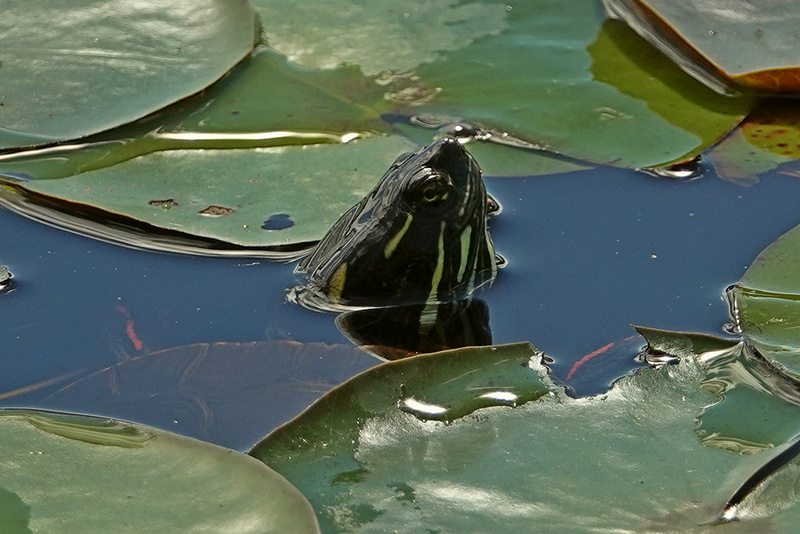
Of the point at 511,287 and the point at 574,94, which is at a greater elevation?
the point at 574,94

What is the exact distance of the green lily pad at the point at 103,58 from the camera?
328 centimetres

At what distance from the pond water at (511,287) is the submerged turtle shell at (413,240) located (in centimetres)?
10

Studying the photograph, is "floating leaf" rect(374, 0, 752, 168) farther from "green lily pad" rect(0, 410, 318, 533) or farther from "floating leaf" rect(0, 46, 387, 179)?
"green lily pad" rect(0, 410, 318, 533)

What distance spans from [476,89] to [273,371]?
4.49 ft

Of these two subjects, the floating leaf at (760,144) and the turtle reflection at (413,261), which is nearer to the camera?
the turtle reflection at (413,261)

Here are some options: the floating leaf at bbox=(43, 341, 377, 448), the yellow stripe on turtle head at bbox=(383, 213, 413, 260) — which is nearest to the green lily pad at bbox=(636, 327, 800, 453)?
the yellow stripe on turtle head at bbox=(383, 213, 413, 260)

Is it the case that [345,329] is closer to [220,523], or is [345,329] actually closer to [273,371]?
[273,371]

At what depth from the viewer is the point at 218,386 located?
248 centimetres

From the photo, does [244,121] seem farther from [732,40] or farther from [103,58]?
[732,40]

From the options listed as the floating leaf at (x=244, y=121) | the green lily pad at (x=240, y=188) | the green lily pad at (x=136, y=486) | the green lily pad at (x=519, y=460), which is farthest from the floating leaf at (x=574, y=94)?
the green lily pad at (x=136, y=486)

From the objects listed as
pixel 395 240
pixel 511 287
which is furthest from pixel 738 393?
pixel 395 240

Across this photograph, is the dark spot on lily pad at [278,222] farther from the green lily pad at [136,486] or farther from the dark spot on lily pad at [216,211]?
the green lily pad at [136,486]

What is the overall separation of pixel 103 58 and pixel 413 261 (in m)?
Result: 1.34

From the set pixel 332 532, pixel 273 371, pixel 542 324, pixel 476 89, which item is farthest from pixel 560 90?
pixel 332 532
